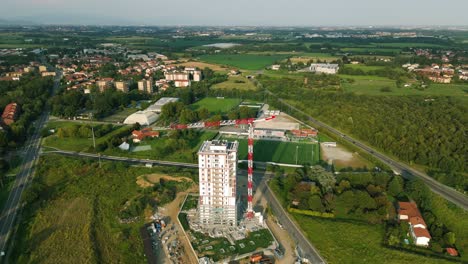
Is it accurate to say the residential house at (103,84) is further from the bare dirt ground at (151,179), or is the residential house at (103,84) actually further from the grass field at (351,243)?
the grass field at (351,243)

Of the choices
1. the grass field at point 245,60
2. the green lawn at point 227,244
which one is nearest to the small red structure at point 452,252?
the green lawn at point 227,244

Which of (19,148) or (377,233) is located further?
(19,148)

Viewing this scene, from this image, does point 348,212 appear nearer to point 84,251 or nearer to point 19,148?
point 84,251

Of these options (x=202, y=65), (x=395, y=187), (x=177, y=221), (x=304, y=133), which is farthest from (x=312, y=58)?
(x=177, y=221)

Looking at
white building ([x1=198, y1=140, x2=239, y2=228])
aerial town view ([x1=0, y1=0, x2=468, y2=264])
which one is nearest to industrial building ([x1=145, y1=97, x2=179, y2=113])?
Result: aerial town view ([x1=0, y1=0, x2=468, y2=264])

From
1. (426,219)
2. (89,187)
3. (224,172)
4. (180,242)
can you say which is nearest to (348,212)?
(426,219)

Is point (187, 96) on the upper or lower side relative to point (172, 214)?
upper

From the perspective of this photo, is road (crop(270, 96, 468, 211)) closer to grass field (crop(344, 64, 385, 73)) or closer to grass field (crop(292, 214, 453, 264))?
grass field (crop(292, 214, 453, 264))
